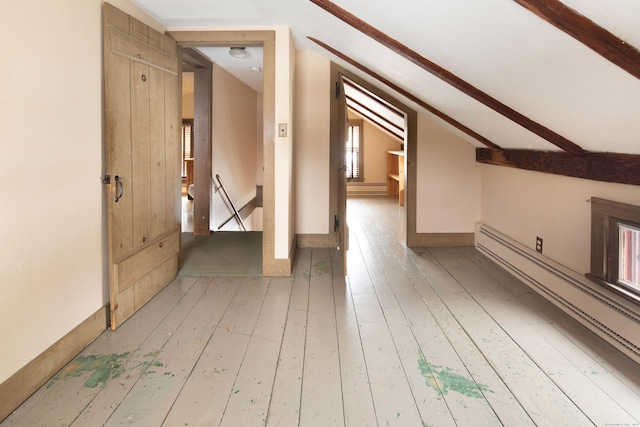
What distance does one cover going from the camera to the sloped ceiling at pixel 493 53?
64.7 inches

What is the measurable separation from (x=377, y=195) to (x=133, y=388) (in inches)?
334

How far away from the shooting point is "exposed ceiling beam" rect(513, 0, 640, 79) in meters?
1.44

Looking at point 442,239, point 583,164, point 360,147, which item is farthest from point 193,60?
point 360,147

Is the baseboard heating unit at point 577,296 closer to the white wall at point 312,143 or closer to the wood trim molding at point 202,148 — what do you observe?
the white wall at point 312,143

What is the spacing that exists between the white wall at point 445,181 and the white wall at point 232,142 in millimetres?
2472

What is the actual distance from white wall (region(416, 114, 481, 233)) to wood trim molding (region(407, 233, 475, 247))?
0.15 ft

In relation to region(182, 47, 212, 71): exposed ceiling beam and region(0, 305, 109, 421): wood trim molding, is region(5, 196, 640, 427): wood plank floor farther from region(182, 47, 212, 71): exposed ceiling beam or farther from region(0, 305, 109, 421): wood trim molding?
region(182, 47, 212, 71): exposed ceiling beam

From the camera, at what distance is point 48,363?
212cm

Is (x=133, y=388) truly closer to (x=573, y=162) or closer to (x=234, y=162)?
(x=573, y=162)

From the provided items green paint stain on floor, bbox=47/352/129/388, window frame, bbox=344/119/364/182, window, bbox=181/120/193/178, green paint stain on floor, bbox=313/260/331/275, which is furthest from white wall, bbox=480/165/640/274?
window, bbox=181/120/193/178

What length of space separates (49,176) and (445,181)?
3829mm

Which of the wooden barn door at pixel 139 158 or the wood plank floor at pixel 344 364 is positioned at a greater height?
the wooden barn door at pixel 139 158

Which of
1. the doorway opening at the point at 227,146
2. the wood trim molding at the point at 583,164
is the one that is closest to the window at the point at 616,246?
the wood trim molding at the point at 583,164

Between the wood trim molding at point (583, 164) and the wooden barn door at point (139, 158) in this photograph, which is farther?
the wooden barn door at point (139, 158)
